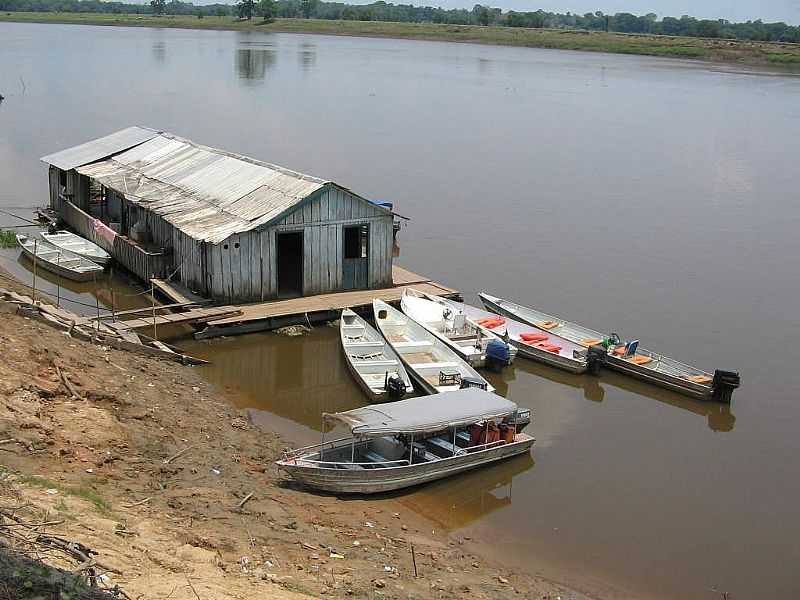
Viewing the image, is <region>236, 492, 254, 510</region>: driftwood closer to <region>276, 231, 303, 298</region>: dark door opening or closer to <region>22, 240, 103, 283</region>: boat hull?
<region>276, 231, 303, 298</region>: dark door opening

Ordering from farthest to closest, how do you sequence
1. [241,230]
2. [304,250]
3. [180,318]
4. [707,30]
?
1. [707,30]
2. [304,250]
3. [241,230]
4. [180,318]

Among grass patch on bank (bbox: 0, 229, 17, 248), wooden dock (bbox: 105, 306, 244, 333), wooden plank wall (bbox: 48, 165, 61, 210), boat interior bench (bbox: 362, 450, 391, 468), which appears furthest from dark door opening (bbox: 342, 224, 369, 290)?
wooden plank wall (bbox: 48, 165, 61, 210)

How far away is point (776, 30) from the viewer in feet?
572

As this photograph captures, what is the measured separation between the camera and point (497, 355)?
2084cm

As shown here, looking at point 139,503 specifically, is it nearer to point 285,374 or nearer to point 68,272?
point 285,374

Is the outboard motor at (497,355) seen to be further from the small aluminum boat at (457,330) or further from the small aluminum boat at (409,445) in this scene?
the small aluminum boat at (409,445)

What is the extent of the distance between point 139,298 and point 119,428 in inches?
445

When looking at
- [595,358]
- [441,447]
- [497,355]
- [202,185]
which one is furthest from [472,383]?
[202,185]

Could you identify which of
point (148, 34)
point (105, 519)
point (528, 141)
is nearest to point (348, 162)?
point (528, 141)

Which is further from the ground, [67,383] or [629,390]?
[67,383]

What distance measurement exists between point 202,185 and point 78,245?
5105 mm

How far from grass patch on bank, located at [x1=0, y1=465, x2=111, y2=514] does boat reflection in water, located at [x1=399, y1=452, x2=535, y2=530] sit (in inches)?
211

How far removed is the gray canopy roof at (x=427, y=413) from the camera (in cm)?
1444

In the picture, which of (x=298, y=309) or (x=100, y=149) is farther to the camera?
(x=100, y=149)
